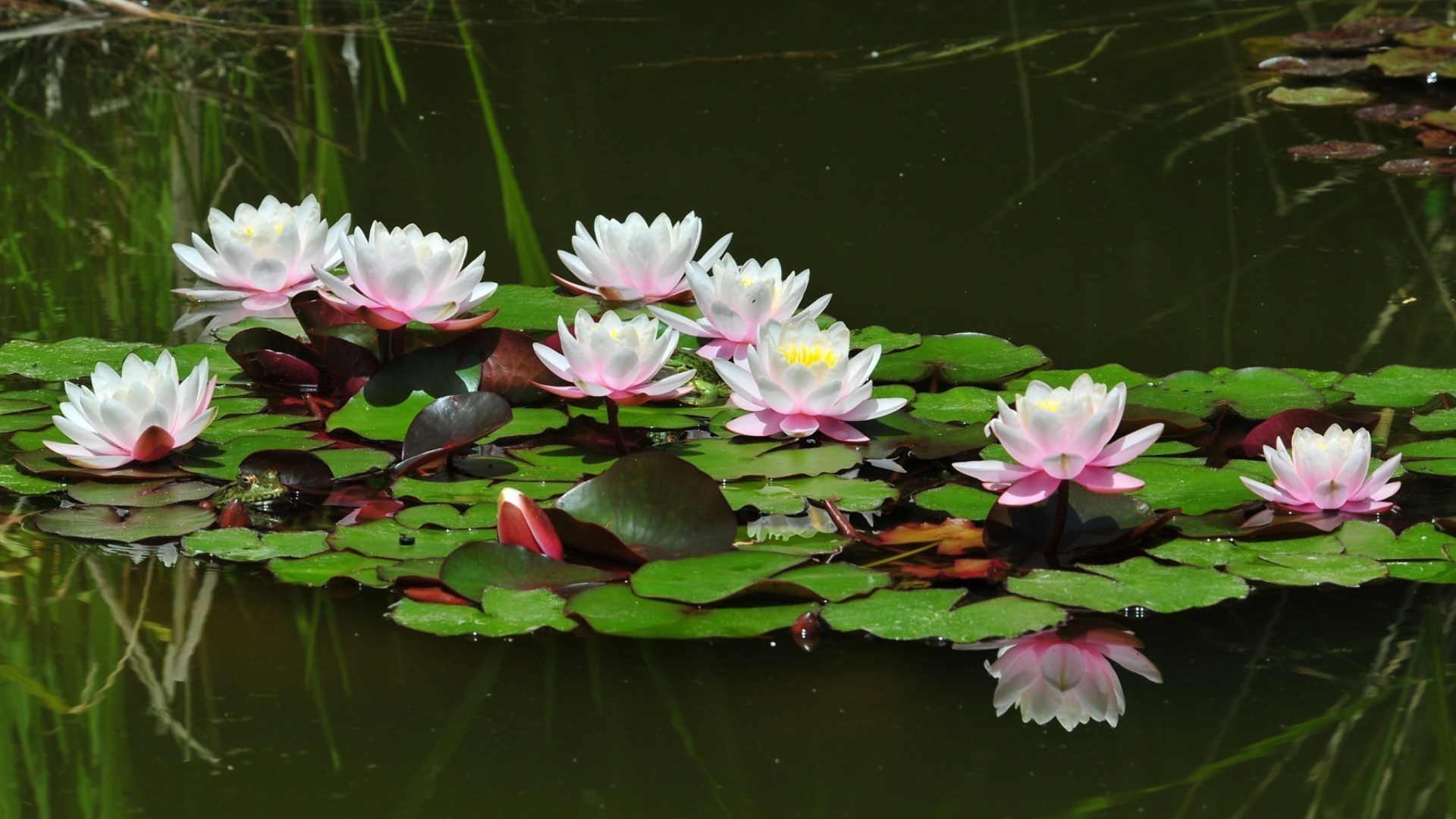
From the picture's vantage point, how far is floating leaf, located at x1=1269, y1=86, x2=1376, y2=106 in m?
3.39

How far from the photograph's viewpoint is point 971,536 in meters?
1.47

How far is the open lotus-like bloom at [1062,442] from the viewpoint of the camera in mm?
1315

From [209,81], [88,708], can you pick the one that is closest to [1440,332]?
[88,708]

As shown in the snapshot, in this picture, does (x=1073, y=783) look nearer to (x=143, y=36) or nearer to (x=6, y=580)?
(x=6, y=580)

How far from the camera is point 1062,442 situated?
133 centimetres

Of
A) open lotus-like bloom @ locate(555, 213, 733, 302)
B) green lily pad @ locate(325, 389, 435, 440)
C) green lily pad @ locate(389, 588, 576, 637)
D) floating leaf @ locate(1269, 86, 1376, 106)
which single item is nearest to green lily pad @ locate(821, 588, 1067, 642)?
green lily pad @ locate(389, 588, 576, 637)

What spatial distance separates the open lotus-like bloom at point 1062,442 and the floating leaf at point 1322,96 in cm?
239

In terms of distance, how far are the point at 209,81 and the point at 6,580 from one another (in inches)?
110

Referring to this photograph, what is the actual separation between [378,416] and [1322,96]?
2.65m

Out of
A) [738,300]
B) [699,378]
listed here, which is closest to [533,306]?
[699,378]

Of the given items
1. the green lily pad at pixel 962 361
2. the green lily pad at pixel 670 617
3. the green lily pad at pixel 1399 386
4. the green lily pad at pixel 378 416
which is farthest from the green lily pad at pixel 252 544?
the green lily pad at pixel 1399 386

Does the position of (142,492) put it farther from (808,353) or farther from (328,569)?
(808,353)

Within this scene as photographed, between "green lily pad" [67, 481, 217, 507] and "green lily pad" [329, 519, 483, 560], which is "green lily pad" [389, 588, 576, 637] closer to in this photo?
"green lily pad" [329, 519, 483, 560]

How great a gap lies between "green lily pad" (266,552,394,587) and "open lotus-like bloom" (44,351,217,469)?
0.28 metres
